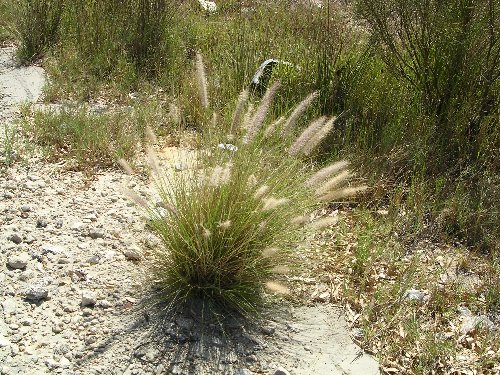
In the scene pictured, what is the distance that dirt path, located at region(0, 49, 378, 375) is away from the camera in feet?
9.94

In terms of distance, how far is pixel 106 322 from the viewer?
→ 3223 mm

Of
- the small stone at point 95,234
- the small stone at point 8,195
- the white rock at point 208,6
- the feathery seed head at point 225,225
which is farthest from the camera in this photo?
the white rock at point 208,6

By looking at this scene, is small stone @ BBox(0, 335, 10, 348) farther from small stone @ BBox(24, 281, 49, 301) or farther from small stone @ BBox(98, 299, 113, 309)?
small stone @ BBox(98, 299, 113, 309)

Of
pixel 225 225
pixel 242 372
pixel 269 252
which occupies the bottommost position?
pixel 242 372

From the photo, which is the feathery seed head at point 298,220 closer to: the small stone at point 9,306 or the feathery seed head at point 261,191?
the feathery seed head at point 261,191

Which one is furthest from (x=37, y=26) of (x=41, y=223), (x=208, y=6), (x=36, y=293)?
(x=36, y=293)

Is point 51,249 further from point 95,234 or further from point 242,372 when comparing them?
point 242,372

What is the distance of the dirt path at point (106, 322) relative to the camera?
3029 millimetres

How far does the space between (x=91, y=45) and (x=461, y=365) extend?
503cm

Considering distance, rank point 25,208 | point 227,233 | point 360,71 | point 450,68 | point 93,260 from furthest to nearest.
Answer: point 360,71, point 450,68, point 25,208, point 93,260, point 227,233

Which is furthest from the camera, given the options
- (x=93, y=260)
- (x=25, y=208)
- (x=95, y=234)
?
(x=25, y=208)

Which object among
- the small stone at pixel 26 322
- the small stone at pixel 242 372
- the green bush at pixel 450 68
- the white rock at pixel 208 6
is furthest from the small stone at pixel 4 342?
the white rock at pixel 208 6

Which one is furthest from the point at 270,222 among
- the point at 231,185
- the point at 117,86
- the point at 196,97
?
the point at 117,86

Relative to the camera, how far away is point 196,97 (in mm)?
5699
